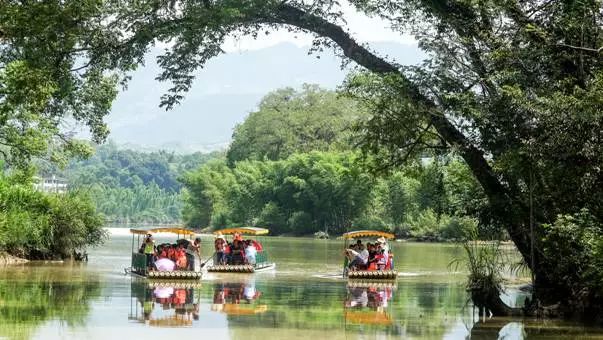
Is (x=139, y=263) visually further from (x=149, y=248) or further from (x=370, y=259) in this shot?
(x=370, y=259)

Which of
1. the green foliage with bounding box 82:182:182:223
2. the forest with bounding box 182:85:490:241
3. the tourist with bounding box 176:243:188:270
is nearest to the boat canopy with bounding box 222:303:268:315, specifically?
the tourist with bounding box 176:243:188:270

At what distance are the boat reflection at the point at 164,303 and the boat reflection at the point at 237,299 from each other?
19.3 inches

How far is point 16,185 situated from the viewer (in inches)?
1476

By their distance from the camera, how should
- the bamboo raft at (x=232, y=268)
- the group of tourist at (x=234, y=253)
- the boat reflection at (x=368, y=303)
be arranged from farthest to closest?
the group of tourist at (x=234, y=253)
the bamboo raft at (x=232, y=268)
the boat reflection at (x=368, y=303)

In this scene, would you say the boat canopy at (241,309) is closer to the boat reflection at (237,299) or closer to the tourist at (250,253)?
the boat reflection at (237,299)

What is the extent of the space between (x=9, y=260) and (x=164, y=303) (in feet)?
49.4

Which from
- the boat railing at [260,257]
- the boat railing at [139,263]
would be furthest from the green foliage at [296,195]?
the boat railing at [139,263]

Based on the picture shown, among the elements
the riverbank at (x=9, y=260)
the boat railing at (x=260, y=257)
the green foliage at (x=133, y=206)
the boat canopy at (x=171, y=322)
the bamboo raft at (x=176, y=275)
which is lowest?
the boat canopy at (x=171, y=322)

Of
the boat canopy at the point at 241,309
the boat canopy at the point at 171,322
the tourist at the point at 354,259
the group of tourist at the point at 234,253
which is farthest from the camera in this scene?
the group of tourist at the point at 234,253

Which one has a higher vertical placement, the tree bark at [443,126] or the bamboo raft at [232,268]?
the tree bark at [443,126]

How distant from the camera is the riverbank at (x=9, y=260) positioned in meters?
34.4

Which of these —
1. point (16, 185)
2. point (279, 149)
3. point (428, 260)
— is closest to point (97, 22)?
point (16, 185)

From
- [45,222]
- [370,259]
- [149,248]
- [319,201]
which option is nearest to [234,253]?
[149,248]

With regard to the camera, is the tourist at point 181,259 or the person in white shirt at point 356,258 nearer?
the tourist at point 181,259
